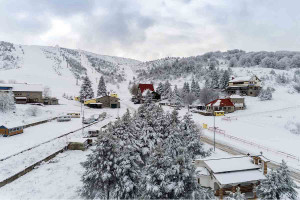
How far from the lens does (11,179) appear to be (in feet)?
74.8

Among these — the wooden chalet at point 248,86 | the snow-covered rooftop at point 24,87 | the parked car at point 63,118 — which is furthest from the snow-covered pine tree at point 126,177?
the wooden chalet at point 248,86

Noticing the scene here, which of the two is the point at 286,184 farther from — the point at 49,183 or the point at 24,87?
the point at 24,87

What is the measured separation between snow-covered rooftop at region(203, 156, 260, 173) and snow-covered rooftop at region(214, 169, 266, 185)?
446 millimetres

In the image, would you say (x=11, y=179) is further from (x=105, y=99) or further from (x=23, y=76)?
(x=23, y=76)

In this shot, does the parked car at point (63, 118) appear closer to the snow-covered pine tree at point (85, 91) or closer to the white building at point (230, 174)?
the snow-covered pine tree at point (85, 91)

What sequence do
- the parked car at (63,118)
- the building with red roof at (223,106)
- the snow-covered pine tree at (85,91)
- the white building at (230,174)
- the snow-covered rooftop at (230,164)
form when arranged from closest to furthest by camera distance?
the white building at (230,174) → the snow-covered rooftop at (230,164) → the parked car at (63,118) → the building with red roof at (223,106) → the snow-covered pine tree at (85,91)

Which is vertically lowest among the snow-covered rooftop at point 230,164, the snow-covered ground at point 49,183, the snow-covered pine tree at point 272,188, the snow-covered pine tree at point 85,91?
the snow-covered ground at point 49,183

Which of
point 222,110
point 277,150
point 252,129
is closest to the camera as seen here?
point 277,150

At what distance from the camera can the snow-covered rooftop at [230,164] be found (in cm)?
2194

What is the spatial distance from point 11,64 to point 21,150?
484 ft

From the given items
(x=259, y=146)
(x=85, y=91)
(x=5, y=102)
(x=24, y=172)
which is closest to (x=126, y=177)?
(x=24, y=172)

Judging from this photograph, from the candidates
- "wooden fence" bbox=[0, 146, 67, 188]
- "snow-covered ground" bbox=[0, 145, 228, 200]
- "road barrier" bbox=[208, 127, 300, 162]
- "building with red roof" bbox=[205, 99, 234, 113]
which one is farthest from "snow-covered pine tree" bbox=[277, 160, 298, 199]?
"building with red roof" bbox=[205, 99, 234, 113]

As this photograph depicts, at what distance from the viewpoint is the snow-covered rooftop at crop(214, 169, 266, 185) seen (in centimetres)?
2022

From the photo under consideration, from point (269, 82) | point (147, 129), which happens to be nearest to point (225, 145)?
point (147, 129)
